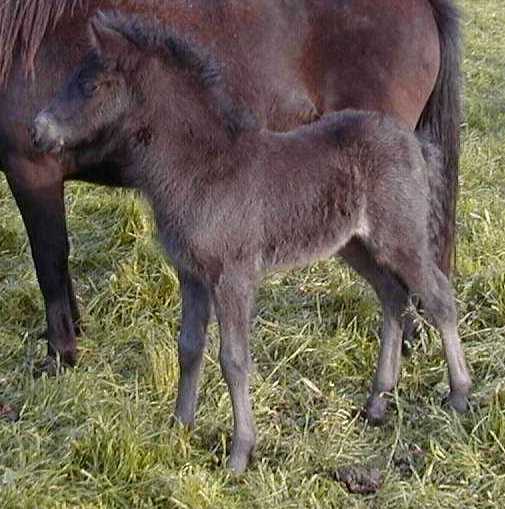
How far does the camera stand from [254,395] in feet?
12.0

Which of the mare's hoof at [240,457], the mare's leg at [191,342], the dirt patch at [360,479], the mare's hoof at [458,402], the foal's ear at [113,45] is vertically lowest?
the mare's hoof at [458,402]

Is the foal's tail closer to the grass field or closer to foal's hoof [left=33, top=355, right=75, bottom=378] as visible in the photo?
the grass field

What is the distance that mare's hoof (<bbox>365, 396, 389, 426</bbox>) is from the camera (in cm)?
360

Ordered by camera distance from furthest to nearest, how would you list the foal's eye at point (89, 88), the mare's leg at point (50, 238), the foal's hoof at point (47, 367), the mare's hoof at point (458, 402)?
the foal's hoof at point (47, 367) < the mare's leg at point (50, 238) < the mare's hoof at point (458, 402) < the foal's eye at point (89, 88)

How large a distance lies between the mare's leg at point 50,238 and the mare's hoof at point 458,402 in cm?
161

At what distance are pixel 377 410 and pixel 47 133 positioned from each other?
164cm

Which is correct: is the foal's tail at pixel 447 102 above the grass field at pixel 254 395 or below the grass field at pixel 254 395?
above

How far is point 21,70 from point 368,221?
1545 millimetres

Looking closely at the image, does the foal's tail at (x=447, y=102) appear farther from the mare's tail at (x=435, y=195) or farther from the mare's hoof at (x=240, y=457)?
the mare's hoof at (x=240, y=457)

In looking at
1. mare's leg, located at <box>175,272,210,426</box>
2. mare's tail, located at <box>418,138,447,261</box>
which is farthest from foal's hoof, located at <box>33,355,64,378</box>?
mare's tail, located at <box>418,138,447,261</box>

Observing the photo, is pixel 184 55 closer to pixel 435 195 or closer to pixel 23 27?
pixel 23 27

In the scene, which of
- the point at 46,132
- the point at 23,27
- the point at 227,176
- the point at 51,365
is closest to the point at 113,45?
the point at 46,132

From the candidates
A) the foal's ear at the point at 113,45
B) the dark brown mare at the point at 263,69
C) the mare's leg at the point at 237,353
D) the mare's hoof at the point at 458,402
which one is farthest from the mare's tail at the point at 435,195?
the foal's ear at the point at 113,45

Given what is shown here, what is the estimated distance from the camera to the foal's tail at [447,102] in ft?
14.0
